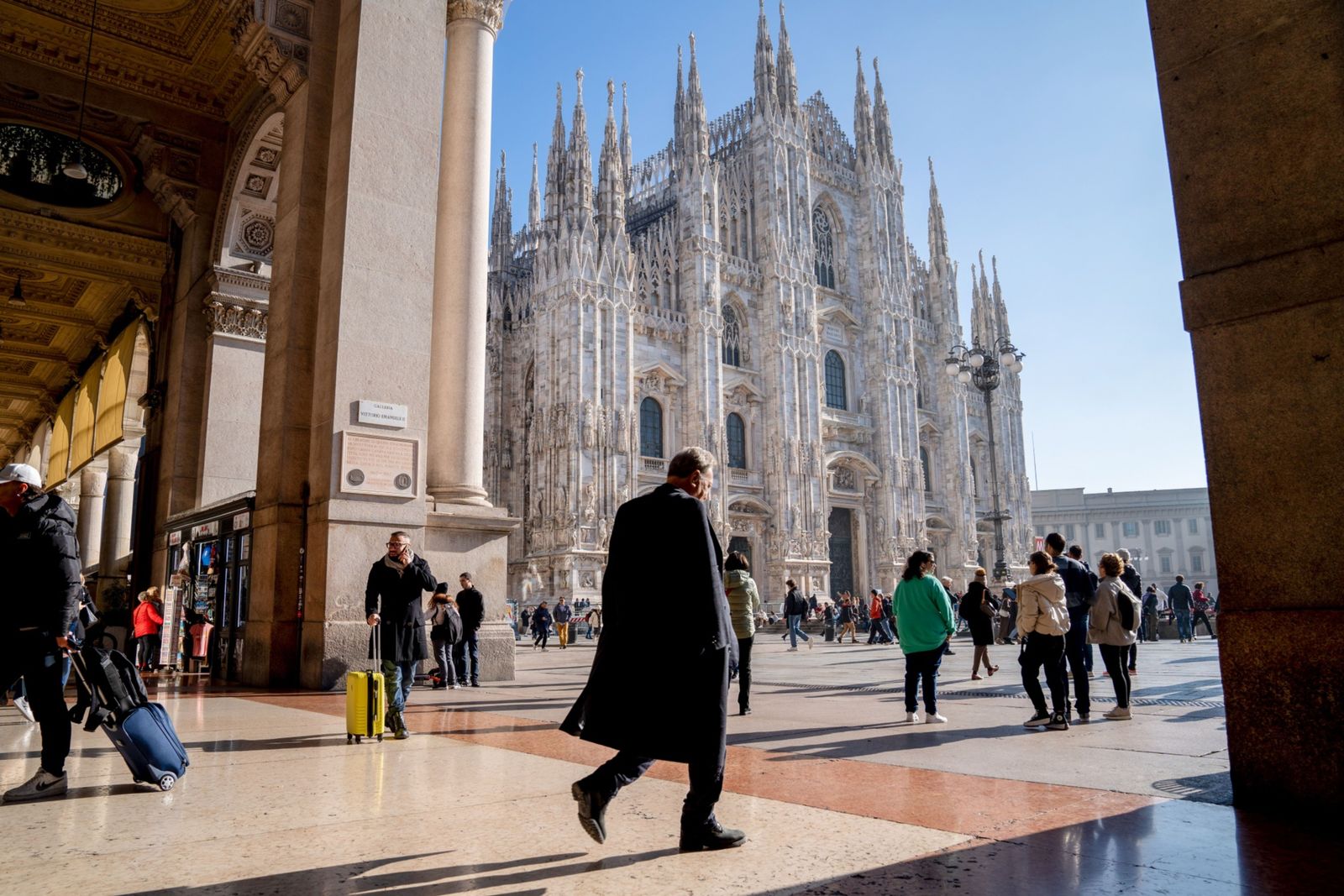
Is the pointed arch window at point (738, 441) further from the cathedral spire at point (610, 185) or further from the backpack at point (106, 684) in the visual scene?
the backpack at point (106, 684)

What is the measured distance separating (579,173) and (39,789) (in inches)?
1353

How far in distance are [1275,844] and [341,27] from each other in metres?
10.1

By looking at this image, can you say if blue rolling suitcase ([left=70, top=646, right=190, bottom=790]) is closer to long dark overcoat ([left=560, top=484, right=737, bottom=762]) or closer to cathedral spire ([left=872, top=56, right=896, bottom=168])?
long dark overcoat ([left=560, top=484, right=737, bottom=762])

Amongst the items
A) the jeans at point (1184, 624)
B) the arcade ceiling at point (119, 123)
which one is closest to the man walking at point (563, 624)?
the arcade ceiling at point (119, 123)

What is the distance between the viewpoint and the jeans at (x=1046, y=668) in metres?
6.45

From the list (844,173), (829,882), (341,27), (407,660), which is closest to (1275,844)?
(829,882)

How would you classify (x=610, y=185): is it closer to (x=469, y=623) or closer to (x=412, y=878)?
(x=469, y=623)

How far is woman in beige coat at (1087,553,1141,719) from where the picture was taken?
6902 mm

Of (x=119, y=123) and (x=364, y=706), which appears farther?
(x=119, y=123)

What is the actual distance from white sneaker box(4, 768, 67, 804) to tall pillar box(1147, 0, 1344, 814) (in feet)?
15.6

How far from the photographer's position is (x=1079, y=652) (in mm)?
7113

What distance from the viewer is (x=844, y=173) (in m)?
46.5

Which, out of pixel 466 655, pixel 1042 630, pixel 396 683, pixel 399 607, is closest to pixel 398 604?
pixel 399 607

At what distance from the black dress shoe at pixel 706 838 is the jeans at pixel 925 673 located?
4055mm
